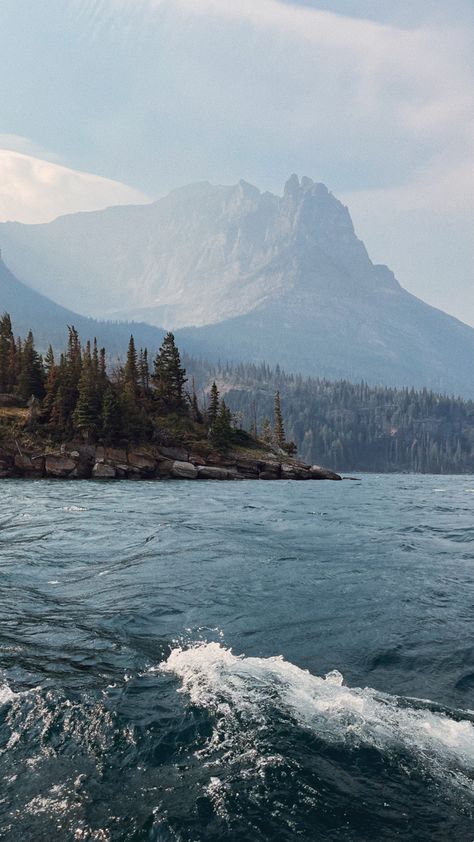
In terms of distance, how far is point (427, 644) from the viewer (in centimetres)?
1434

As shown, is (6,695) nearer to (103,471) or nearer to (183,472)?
(103,471)

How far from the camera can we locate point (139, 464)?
89.4 metres

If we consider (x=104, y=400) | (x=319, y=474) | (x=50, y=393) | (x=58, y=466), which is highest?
(x=50, y=393)

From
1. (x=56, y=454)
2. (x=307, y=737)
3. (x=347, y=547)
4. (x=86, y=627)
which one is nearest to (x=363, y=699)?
(x=307, y=737)

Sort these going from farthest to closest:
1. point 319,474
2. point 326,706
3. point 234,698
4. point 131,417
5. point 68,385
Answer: point 319,474, point 68,385, point 131,417, point 234,698, point 326,706

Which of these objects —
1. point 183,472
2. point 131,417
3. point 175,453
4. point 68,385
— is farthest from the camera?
point 175,453

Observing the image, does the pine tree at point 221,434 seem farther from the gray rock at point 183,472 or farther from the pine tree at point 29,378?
the pine tree at point 29,378

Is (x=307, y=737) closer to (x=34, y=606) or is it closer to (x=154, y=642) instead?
(x=154, y=642)

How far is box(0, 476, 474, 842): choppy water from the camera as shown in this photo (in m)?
7.50

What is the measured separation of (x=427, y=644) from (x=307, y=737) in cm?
631

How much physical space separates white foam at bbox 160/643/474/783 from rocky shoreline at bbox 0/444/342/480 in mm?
75535

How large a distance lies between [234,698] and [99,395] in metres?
88.1

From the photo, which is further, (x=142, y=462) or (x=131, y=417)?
(x=131, y=417)

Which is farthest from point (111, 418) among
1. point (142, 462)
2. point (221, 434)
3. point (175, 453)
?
point (221, 434)
